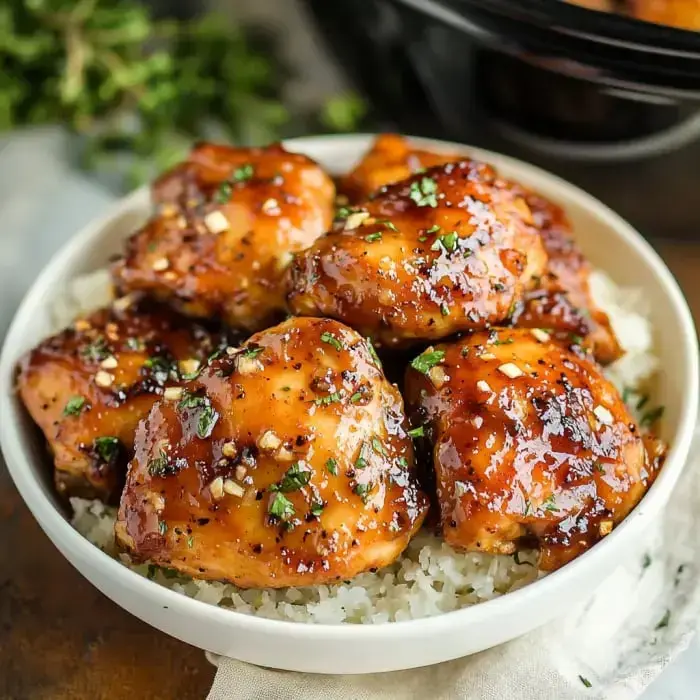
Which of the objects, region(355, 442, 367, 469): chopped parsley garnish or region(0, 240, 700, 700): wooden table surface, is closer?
region(355, 442, 367, 469): chopped parsley garnish

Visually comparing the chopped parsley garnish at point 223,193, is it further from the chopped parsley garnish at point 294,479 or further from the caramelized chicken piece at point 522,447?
the chopped parsley garnish at point 294,479

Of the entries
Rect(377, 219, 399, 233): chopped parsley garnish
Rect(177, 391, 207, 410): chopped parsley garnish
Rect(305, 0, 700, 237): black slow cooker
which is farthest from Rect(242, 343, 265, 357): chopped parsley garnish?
Rect(305, 0, 700, 237): black slow cooker

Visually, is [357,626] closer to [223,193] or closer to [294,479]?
[294,479]

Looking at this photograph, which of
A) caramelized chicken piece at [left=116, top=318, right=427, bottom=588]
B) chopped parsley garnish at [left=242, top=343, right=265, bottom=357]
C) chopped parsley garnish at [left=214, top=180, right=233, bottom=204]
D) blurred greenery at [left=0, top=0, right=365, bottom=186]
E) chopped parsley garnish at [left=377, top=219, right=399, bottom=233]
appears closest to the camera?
caramelized chicken piece at [left=116, top=318, right=427, bottom=588]

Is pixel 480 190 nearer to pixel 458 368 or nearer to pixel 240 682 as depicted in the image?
pixel 458 368

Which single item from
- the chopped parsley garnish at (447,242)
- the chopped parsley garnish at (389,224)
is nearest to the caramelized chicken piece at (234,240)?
the chopped parsley garnish at (389,224)

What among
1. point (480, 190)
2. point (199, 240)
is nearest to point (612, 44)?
point (480, 190)

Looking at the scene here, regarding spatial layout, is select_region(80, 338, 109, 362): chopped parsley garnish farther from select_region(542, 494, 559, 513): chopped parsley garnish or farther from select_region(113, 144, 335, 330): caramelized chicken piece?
select_region(542, 494, 559, 513): chopped parsley garnish
